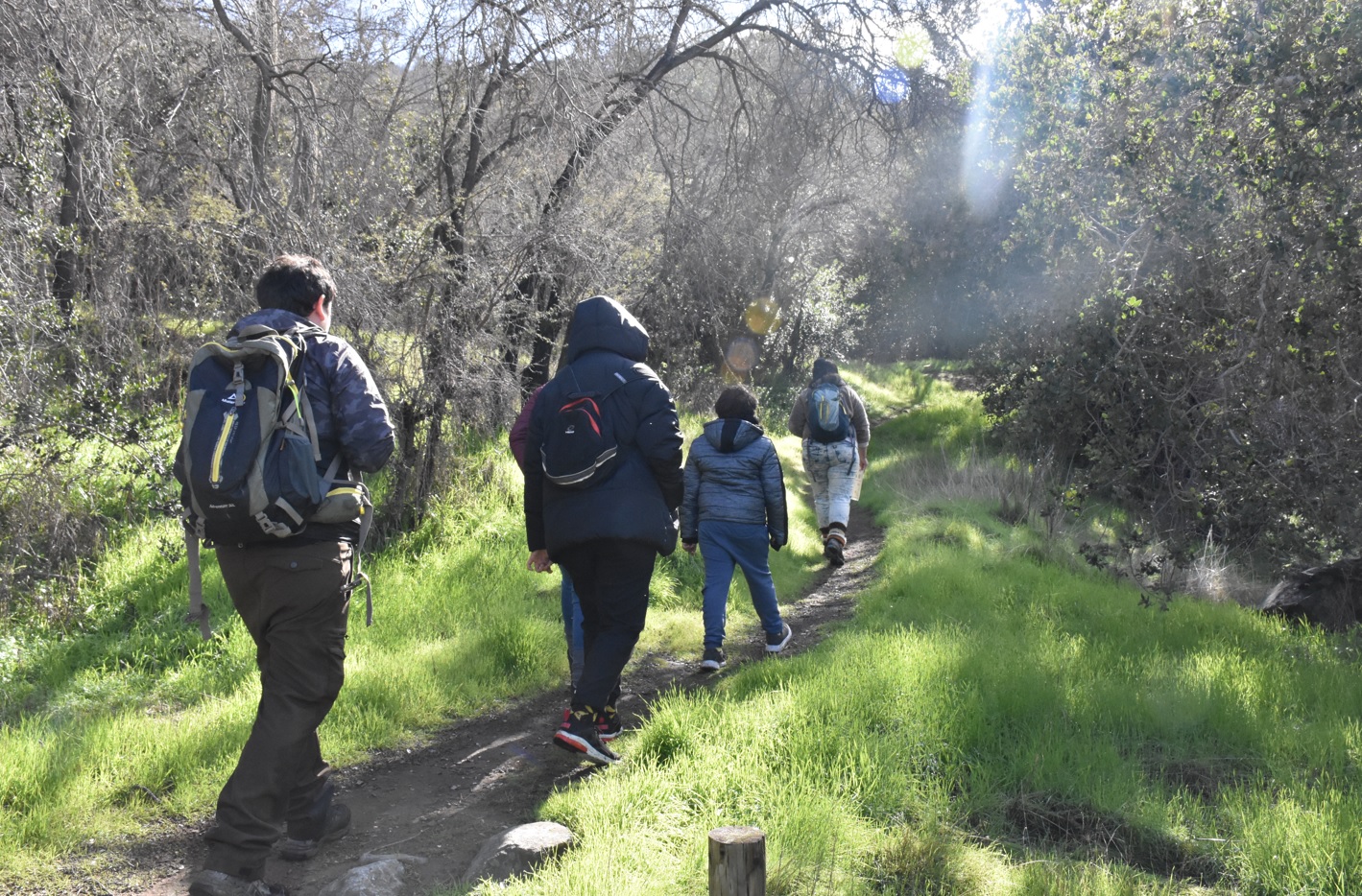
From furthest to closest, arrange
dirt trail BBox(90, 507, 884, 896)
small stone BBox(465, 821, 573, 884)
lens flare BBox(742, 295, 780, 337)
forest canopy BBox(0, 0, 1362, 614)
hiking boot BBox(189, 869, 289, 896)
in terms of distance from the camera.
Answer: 1. lens flare BBox(742, 295, 780, 337)
2. forest canopy BBox(0, 0, 1362, 614)
3. dirt trail BBox(90, 507, 884, 896)
4. small stone BBox(465, 821, 573, 884)
5. hiking boot BBox(189, 869, 289, 896)

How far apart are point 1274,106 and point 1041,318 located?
1011 cm

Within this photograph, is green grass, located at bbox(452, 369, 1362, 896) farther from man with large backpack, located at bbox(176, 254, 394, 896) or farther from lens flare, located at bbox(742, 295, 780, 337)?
lens flare, located at bbox(742, 295, 780, 337)

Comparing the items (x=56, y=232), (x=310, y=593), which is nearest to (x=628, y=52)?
(x=56, y=232)

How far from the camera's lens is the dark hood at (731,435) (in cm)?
654

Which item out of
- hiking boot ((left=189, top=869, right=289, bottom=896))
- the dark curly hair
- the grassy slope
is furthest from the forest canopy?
hiking boot ((left=189, top=869, right=289, bottom=896))

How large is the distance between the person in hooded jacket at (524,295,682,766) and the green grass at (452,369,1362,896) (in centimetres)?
34

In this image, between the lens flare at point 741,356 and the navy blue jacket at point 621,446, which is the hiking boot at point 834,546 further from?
the lens flare at point 741,356

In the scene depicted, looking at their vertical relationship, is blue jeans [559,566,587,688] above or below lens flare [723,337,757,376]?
below

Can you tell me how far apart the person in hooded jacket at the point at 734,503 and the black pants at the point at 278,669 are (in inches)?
125

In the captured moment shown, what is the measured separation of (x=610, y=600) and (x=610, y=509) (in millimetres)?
442

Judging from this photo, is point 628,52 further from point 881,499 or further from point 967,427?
point 967,427

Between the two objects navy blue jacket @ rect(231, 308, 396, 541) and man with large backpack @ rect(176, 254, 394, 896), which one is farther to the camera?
navy blue jacket @ rect(231, 308, 396, 541)

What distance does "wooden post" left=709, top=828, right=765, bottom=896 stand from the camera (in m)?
2.54

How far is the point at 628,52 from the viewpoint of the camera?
9141 millimetres
